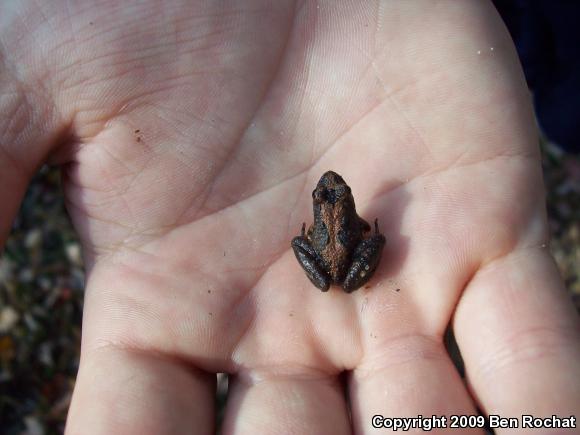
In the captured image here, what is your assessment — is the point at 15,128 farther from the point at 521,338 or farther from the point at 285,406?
the point at 521,338

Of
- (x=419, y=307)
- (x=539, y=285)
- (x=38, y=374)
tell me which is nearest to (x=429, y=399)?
(x=419, y=307)

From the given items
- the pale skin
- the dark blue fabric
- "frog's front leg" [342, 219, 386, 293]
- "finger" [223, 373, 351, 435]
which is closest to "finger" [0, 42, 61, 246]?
the pale skin

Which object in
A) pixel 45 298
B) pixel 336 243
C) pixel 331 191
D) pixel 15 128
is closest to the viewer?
pixel 15 128

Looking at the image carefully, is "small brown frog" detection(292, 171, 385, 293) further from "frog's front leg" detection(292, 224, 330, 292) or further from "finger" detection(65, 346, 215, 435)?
"finger" detection(65, 346, 215, 435)

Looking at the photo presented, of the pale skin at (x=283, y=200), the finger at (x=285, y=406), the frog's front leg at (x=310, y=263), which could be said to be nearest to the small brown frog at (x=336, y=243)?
the frog's front leg at (x=310, y=263)

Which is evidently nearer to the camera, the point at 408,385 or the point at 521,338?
the point at 521,338

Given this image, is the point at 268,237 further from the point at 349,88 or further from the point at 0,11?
the point at 0,11

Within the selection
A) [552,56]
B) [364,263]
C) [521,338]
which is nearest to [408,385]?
[521,338]
